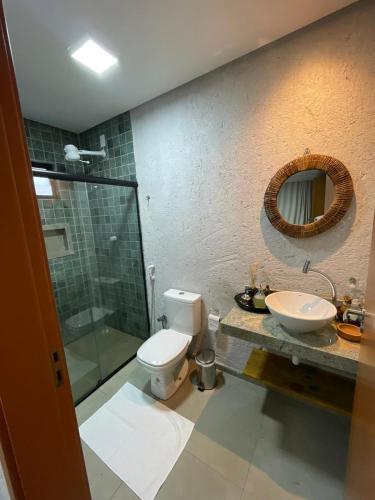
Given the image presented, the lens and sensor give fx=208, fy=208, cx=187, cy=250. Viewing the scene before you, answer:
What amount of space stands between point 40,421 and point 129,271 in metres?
1.85

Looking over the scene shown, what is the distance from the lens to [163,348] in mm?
1659

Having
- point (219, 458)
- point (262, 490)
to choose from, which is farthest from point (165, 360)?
point (262, 490)

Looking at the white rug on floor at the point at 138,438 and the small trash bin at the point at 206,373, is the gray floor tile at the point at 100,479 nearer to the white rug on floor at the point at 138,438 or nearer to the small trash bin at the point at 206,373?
the white rug on floor at the point at 138,438

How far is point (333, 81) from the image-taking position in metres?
1.20

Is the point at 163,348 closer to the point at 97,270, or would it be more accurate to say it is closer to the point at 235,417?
the point at 235,417

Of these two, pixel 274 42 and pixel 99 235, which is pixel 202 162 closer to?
pixel 274 42

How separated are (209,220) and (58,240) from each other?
1.61 meters

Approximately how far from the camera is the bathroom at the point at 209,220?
1.06 metres

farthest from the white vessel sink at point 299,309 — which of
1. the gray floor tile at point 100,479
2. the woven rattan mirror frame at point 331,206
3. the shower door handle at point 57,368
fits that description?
the gray floor tile at point 100,479

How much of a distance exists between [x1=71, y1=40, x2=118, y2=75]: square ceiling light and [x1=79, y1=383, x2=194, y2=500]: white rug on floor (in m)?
2.44

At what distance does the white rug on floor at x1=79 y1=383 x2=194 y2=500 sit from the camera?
47.2 inches

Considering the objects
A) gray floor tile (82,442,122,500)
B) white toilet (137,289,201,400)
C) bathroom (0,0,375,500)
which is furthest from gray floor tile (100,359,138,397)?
gray floor tile (82,442,122,500)

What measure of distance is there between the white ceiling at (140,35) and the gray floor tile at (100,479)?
247 cm

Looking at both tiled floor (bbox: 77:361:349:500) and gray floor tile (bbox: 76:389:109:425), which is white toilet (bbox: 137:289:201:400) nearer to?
tiled floor (bbox: 77:361:349:500)
